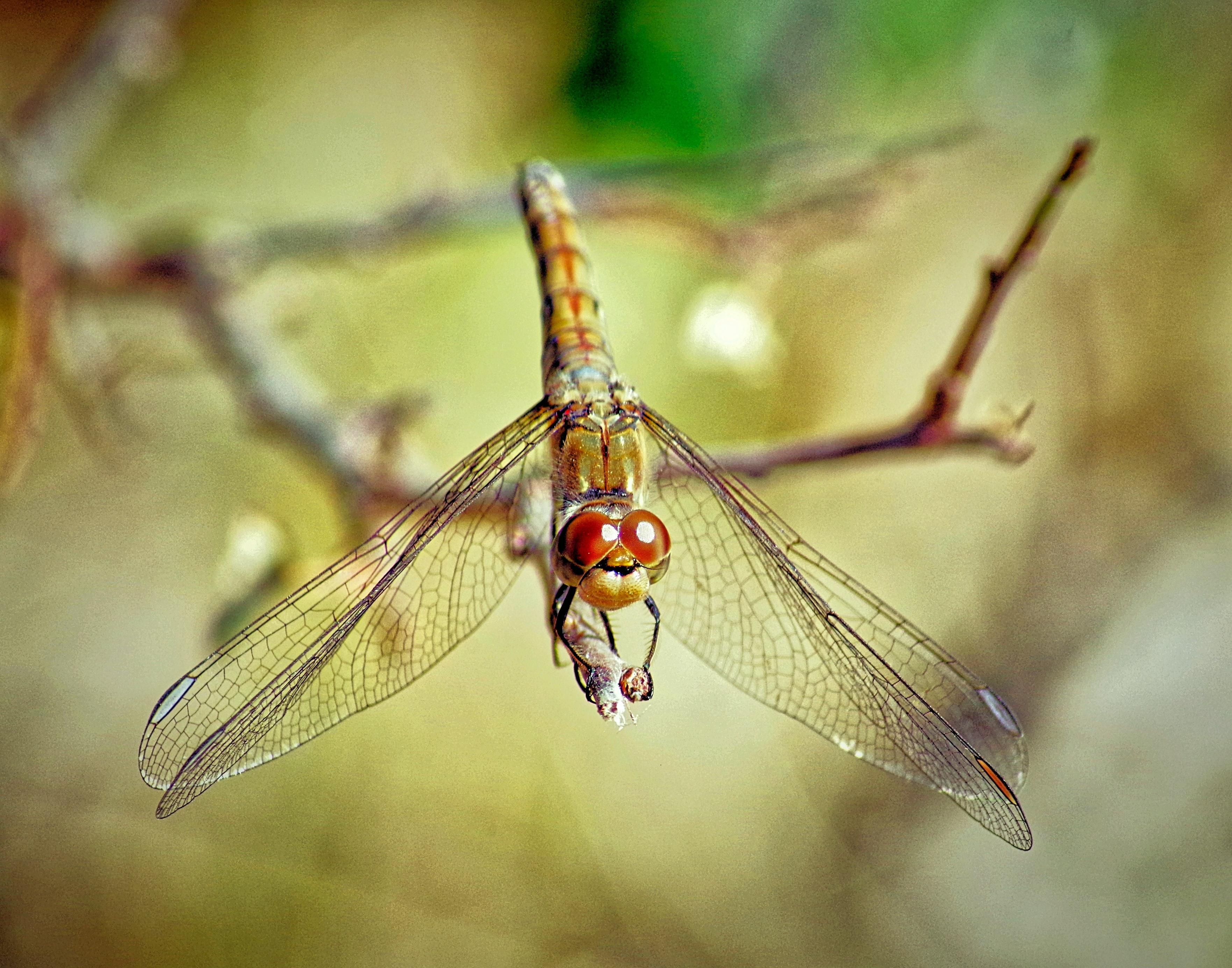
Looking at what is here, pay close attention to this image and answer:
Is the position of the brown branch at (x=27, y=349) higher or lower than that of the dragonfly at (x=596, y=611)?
higher

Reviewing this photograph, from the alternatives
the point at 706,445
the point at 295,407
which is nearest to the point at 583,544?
the point at 295,407

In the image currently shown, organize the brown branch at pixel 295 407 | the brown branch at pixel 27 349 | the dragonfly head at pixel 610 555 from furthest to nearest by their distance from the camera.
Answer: the brown branch at pixel 27 349 < the brown branch at pixel 295 407 < the dragonfly head at pixel 610 555

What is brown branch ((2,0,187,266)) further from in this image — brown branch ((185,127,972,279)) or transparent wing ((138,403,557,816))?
transparent wing ((138,403,557,816))

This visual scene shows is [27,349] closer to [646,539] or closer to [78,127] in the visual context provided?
[78,127]

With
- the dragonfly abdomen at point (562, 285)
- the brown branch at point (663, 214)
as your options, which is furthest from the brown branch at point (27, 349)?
the dragonfly abdomen at point (562, 285)

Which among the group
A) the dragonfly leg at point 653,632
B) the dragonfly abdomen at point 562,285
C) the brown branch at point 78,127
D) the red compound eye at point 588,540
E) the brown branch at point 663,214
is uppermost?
the brown branch at point 78,127

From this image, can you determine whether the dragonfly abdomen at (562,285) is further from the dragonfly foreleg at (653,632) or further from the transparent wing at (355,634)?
the dragonfly foreleg at (653,632)

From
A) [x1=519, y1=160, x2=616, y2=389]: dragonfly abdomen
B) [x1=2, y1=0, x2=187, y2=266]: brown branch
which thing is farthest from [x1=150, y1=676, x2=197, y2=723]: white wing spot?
[x1=2, y1=0, x2=187, y2=266]: brown branch
